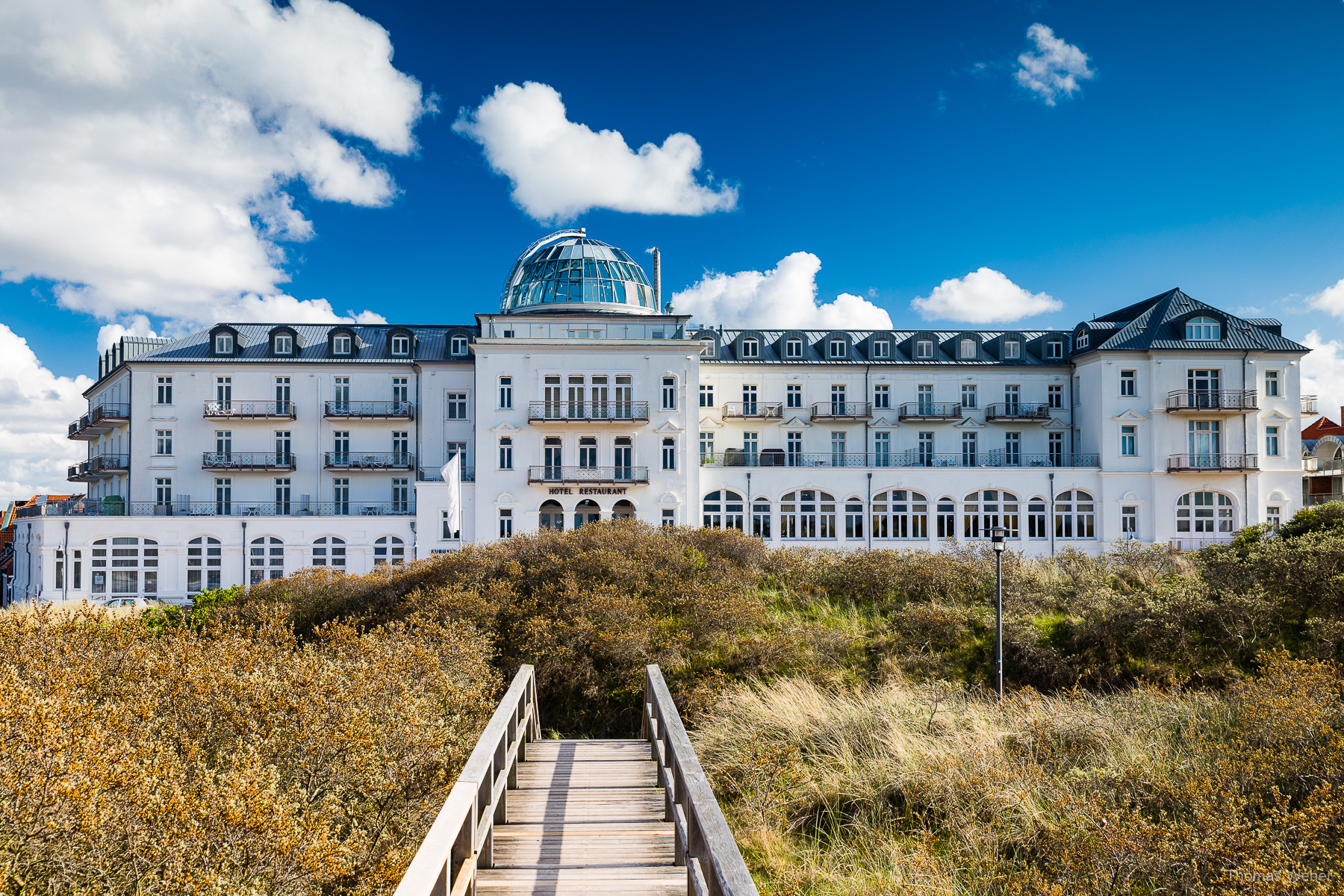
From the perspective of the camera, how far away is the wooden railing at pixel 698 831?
12.8 ft

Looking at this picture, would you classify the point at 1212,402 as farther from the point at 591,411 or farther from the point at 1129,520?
the point at 591,411

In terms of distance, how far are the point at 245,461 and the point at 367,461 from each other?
17.8 feet

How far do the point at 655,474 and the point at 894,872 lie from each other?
27.3 meters

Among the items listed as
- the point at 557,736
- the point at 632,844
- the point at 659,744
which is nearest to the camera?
the point at 632,844

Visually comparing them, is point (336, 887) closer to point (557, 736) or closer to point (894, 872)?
point (894, 872)

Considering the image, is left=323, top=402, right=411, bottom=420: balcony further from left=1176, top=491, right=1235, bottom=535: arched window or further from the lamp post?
left=1176, top=491, right=1235, bottom=535: arched window

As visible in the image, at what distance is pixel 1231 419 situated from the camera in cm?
3581

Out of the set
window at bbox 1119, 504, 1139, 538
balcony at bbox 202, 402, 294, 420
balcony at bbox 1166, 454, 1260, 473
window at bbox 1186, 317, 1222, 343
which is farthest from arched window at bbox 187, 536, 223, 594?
window at bbox 1186, 317, 1222, 343

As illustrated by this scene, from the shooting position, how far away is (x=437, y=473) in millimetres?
36938

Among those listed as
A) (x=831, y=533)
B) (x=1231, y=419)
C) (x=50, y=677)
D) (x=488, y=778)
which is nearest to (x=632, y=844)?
(x=488, y=778)

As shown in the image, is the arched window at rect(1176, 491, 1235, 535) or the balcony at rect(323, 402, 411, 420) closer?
the arched window at rect(1176, 491, 1235, 535)

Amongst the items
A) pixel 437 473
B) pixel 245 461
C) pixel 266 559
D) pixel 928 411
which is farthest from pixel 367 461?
pixel 928 411

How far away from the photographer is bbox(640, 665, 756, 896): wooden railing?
153 inches

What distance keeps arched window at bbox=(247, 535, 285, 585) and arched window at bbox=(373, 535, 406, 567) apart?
396 centimetres
